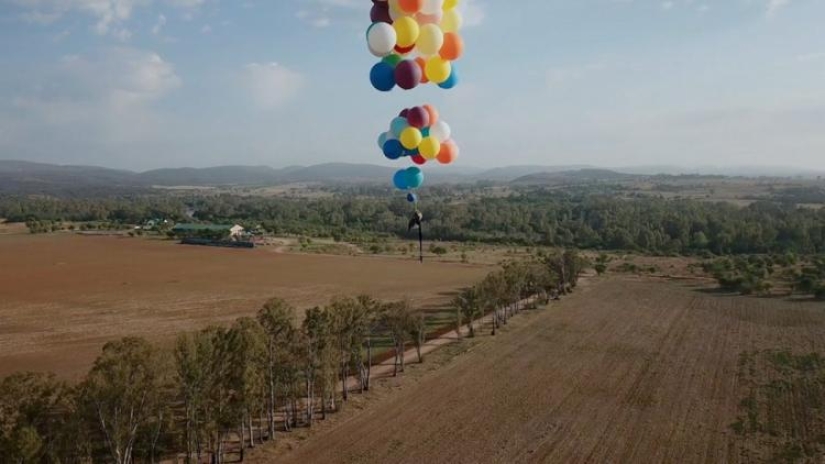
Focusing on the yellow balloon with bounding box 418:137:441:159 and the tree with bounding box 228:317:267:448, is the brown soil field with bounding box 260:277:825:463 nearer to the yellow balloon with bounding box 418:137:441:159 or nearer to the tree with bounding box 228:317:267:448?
the tree with bounding box 228:317:267:448

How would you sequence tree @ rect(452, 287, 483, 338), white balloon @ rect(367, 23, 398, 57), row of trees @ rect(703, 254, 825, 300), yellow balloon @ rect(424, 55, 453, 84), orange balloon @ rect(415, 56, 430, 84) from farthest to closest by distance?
row of trees @ rect(703, 254, 825, 300), tree @ rect(452, 287, 483, 338), orange balloon @ rect(415, 56, 430, 84), yellow balloon @ rect(424, 55, 453, 84), white balloon @ rect(367, 23, 398, 57)

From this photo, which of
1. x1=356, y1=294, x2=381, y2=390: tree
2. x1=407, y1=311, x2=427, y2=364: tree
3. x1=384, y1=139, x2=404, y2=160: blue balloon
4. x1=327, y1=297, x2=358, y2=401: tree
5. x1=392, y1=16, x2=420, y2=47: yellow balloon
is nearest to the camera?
x1=392, y1=16, x2=420, y2=47: yellow balloon

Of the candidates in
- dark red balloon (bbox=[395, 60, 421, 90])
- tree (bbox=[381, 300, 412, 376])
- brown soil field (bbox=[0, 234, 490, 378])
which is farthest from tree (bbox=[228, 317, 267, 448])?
brown soil field (bbox=[0, 234, 490, 378])

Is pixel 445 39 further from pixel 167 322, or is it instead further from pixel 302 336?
pixel 167 322

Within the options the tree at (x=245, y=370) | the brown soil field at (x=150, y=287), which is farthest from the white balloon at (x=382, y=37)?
the brown soil field at (x=150, y=287)

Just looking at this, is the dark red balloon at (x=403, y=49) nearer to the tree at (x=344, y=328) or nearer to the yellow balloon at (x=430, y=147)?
the yellow balloon at (x=430, y=147)

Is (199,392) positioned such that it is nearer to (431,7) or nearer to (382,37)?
(382,37)
